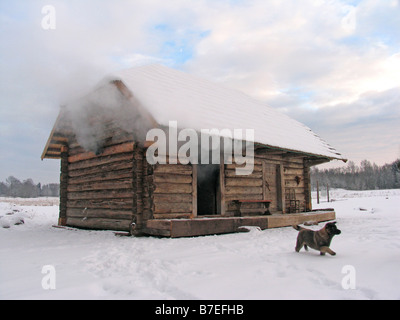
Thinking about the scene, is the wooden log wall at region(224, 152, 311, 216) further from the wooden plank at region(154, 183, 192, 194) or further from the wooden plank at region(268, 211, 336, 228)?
the wooden plank at region(154, 183, 192, 194)

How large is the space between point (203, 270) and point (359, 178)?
366ft

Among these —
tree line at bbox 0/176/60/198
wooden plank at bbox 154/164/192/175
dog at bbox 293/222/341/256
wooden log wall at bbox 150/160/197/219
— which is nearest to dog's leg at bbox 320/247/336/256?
dog at bbox 293/222/341/256

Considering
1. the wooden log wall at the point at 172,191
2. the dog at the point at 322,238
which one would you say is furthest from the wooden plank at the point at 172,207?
the dog at the point at 322,238

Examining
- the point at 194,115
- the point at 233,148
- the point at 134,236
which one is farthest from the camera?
the point at 233,148

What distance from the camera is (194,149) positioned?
30.3 feet

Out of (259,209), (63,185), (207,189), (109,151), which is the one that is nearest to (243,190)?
(259,209)

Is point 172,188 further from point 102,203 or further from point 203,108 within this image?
point 203,108

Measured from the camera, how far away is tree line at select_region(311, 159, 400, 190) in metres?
86.8

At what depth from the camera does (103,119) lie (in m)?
10.1

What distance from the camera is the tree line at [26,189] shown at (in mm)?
96644

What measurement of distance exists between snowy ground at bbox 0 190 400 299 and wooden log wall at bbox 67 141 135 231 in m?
2.12
